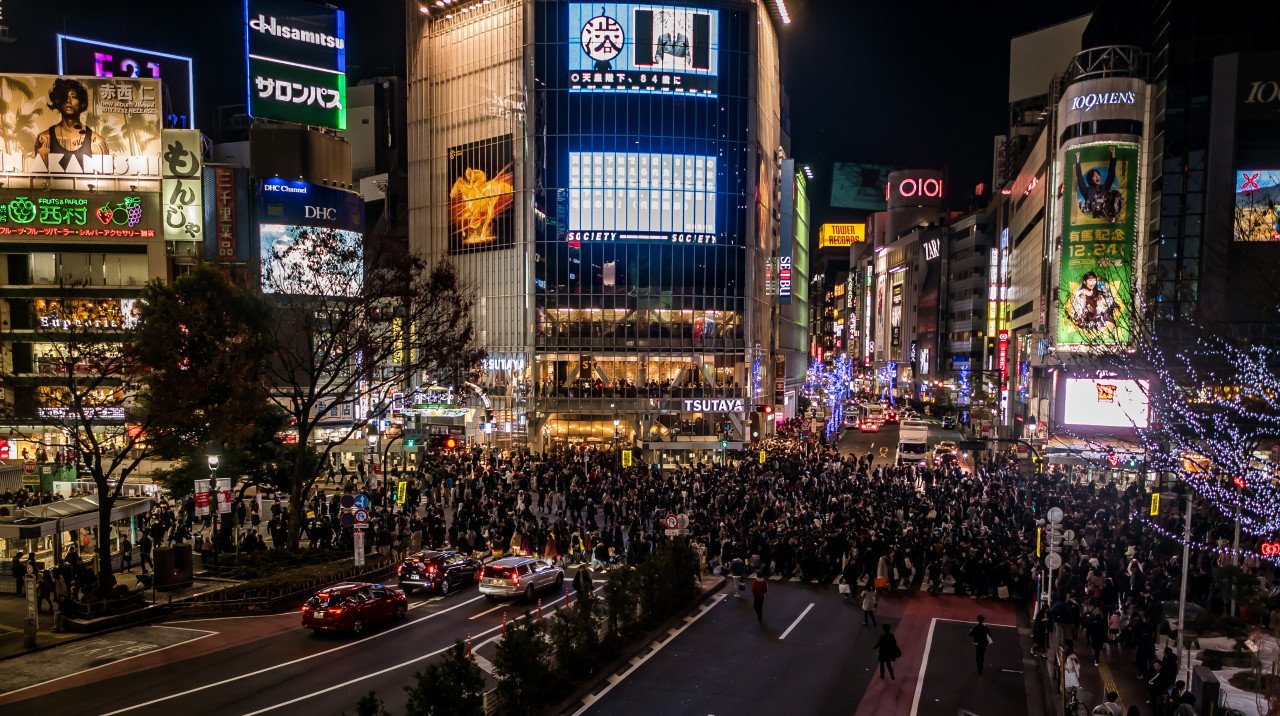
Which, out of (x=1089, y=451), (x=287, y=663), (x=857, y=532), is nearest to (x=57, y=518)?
(x=287, y=663)

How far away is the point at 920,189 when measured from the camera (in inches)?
5610

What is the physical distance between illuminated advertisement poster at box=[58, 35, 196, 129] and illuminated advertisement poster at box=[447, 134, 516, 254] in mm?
17886

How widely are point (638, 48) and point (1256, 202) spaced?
36.8 m

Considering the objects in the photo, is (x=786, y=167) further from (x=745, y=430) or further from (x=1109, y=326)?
(x=1109, y=326)

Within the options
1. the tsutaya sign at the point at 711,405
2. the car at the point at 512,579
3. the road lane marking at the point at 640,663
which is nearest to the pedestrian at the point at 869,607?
the road lane marking at the point at 640,663

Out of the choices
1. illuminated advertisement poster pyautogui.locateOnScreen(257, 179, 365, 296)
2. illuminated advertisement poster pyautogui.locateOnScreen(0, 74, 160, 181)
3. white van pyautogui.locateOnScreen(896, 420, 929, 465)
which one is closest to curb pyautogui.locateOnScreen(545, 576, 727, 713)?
white van pyautogui.locateOnScreen(896, 420, 929, 465)

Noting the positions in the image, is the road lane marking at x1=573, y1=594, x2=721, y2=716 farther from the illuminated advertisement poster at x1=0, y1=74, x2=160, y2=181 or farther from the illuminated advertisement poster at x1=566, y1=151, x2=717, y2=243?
the illuminated advertisement poster at x1=0, y1=74, x2=160, y2=181

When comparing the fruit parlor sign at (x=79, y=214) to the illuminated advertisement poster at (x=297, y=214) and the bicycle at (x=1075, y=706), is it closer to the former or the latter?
the illuminated advertisement poster at (x=297, y=214)

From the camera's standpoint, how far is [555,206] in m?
57.2

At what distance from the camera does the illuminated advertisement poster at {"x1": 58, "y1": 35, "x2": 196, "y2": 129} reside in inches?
1901

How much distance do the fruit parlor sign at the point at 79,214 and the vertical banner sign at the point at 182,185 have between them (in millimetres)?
810

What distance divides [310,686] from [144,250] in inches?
1558

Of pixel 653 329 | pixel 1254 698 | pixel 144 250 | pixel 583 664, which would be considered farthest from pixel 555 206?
pixel 1254 698

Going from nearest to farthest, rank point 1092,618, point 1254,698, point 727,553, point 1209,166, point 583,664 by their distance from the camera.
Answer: point 1254,698 → point 583,664 → point 1092,618 → point 727,553 → point 1209,166
